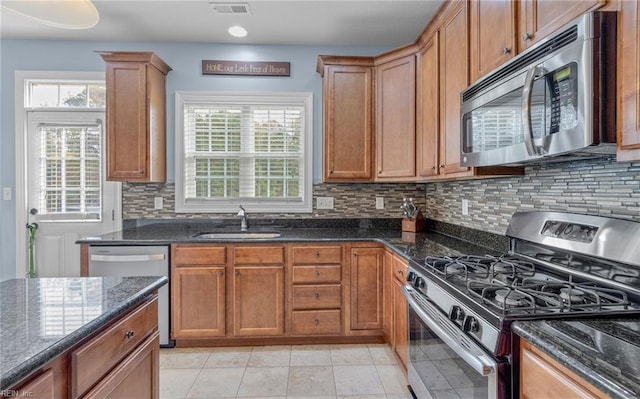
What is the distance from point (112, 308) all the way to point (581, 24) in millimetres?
1698

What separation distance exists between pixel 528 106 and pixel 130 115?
2.95 m

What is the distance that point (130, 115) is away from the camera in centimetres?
301

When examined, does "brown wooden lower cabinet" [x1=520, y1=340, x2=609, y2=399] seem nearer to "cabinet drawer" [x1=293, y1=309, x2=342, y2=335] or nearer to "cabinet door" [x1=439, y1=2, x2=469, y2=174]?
"cabinet door" [x1=439, y1=2, x2=469, y2=174]

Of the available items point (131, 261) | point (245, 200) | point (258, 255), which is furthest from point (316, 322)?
point (131, 261)

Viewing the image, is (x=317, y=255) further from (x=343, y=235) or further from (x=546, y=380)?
(x=546, y=380)

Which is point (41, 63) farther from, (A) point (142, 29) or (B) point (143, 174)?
(B) point (143, 174)

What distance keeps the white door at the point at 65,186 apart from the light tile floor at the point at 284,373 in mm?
1505

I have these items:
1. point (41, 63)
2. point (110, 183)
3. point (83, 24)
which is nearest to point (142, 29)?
point (41, 63)

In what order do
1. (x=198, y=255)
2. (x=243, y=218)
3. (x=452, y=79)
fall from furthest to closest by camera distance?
(x=243, y=218) → (x=198, y=255) → (x=452, y=79)

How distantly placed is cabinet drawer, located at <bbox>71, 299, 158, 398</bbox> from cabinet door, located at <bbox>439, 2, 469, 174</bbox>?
5.77 ft

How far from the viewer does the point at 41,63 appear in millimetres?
3332

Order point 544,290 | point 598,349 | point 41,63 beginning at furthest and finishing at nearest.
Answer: point 41,63, point 544,290, point 598,349

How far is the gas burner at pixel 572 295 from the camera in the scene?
1.15 meters

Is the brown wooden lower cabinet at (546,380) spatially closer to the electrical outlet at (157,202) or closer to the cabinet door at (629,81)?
the cabinet door at (629,81)
